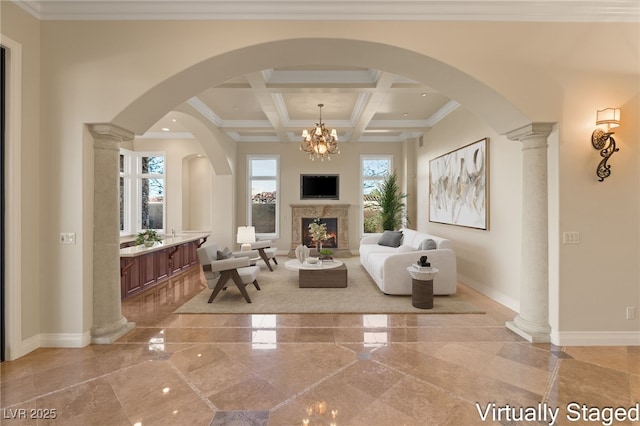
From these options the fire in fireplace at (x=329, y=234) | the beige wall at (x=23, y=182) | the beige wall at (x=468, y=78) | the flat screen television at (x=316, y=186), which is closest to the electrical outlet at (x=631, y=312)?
the beige wall at (x=468, y=78)

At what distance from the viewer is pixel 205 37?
10.1ft

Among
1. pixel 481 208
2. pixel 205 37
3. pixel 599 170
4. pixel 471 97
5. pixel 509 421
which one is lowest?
pixel 509 421

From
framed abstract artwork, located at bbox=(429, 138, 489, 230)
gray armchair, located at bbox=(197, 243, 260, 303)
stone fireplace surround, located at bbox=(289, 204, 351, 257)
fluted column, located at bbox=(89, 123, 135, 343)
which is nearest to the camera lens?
fluted column, located at bbox=(89, 123, 135, 343)

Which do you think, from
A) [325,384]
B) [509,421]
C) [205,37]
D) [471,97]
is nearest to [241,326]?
[325,384]

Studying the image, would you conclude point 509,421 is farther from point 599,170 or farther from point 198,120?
point 198,120

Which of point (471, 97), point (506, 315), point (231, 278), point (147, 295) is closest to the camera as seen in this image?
point (471, 97)

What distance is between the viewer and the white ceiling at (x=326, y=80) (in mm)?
3000

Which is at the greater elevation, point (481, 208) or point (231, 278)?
point (481, 208)

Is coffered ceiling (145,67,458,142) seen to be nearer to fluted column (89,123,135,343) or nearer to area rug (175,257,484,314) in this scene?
fluted column (89,123,135,343)

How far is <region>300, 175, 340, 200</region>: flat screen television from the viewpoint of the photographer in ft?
30.0

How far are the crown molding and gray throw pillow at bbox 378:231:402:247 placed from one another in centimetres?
473

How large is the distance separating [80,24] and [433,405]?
471cm

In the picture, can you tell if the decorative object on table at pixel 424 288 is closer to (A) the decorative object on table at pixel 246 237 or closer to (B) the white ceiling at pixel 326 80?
(B) the white ceiling at pixel 326 80

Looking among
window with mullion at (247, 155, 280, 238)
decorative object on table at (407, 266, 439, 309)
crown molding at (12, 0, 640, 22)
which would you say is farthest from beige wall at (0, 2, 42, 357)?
window with mullion at (247, 155, 280, 238)
